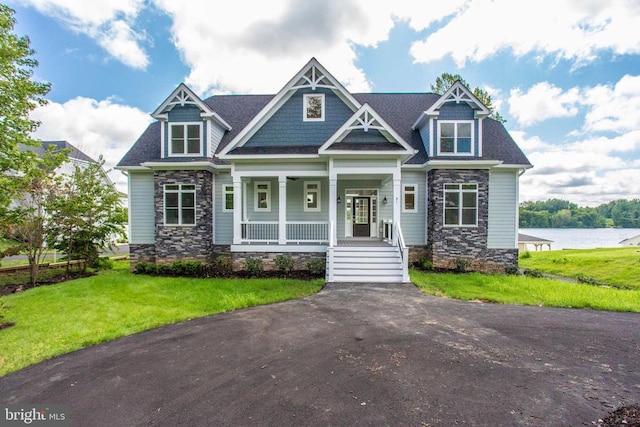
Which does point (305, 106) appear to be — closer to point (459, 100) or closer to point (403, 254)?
point (459, 100)

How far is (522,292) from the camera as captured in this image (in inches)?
359

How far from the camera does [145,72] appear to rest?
17953 millimetres

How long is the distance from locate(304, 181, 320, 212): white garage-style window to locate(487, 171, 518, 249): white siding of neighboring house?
25.6ft

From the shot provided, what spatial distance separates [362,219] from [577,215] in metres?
82.9

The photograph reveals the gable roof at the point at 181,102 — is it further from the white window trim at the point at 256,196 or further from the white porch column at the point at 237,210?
the white window trim at the point at 256,196

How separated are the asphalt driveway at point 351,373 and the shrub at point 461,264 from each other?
556 centimetres

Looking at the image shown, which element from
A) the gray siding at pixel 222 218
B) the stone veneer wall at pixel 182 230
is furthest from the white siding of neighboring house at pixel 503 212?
the stone veneer wall at pixel 182 230

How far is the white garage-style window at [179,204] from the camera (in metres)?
12.5

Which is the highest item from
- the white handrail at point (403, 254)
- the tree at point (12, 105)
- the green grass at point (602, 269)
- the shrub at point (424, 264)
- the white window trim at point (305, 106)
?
the white window trim at point (305, 106)

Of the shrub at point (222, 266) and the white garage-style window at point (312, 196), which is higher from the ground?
the white garage-style window at point (312, 196)

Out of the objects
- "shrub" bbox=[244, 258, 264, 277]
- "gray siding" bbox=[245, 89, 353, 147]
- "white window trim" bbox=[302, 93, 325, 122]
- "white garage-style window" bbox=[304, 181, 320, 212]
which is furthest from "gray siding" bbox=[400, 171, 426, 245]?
"shrub" bbox=[244, 258, 264, 277]

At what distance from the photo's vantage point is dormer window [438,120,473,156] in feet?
41.5

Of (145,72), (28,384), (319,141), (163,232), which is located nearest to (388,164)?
(319,141)

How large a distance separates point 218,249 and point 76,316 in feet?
21.3
